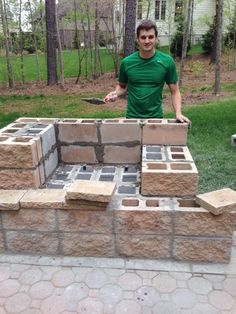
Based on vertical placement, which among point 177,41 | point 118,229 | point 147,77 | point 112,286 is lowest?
point 112,286

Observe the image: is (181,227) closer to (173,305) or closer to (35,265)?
(173,305)

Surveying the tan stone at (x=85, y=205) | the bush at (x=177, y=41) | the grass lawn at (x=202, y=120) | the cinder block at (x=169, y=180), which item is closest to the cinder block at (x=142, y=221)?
the tan stone at (x=85, y=205)

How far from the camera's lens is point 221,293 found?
268 cm

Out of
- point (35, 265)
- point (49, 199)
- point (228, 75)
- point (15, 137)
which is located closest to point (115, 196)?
point (49, 199)

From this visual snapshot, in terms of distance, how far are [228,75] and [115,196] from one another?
38.5 ft

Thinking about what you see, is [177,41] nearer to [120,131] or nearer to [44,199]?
[120,131]

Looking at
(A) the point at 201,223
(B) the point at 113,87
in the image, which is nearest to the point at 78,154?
(A) the point at 201,223

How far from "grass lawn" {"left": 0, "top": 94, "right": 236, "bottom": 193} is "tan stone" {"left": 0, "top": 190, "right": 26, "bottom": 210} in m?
2.27

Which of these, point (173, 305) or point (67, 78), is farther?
point (67, 78)

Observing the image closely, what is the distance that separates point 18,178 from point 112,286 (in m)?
1.29

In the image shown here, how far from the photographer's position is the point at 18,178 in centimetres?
327

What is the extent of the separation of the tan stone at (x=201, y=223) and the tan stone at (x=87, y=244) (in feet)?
1.96

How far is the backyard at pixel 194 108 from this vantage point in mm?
5219

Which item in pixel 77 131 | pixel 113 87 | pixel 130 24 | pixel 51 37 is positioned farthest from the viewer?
pixel 113 87
